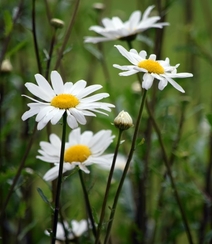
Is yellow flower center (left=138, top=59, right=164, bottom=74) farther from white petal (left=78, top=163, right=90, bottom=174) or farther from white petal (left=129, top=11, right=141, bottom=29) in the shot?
white petal (left=129, top=11, right=141, bottom=29)

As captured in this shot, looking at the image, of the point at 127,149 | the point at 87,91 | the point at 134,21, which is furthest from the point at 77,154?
the point at 127,149

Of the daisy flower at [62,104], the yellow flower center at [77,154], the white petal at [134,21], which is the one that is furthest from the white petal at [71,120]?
the white petal at [134,21]

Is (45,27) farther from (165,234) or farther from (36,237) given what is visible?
(165,234)

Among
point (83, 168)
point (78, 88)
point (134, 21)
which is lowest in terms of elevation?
point (83, 168)

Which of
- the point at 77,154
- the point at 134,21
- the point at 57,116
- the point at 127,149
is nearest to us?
the point at 57,116

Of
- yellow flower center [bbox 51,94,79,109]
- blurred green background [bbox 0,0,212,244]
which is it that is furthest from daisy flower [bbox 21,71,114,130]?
blurred green background [bbox 0,0,212,244]

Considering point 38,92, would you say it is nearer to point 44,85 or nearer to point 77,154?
point 44,85
